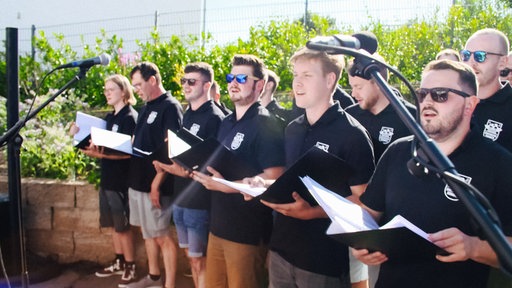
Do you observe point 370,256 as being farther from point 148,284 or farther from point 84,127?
point 84,127

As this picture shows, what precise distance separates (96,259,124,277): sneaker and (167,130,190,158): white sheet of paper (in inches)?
90.6

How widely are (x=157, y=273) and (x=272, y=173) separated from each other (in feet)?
7.08

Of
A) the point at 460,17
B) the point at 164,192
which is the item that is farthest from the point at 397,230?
the point at 460,17

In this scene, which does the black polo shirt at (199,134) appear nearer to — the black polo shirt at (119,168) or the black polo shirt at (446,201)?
the black polo shirt at (119,168)

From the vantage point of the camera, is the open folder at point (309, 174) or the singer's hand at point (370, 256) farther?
the open folder at point (309, 174)

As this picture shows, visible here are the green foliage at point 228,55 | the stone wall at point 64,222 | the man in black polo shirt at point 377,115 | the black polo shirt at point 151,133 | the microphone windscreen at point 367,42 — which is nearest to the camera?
the microphone windscreen at point 367,42

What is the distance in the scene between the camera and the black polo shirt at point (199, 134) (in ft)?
13.3

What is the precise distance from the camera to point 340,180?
2639 millimetres

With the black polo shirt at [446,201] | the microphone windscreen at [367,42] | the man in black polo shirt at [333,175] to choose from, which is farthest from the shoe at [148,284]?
the microphone windscreen at [367,42]

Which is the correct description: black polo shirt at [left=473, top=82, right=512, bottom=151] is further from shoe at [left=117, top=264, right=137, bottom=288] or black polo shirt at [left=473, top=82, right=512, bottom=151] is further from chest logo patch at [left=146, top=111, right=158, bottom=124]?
shoe at [left=117, top=264, right=137, bottom=288]

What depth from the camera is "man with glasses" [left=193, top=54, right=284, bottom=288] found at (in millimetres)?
Answer: 3287

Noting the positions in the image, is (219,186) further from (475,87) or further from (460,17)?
(460,17)

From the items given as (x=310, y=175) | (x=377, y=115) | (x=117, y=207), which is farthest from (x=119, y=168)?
(x=310, y=175)

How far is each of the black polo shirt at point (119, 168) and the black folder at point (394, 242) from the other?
3.37 meters
